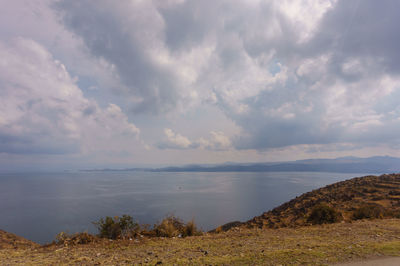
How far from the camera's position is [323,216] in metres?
8.90

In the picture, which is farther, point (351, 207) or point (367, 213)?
point (351, 207)

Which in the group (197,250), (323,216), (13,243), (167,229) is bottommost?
(13,243)

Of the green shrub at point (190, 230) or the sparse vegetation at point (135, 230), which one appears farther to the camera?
the green shrub at point (190, 230)

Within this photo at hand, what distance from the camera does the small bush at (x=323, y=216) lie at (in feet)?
28.4

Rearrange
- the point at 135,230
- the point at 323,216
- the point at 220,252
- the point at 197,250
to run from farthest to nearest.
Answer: the point at 323,216 → the point at 135,230 → the point at 197,250 → the point at 220,252

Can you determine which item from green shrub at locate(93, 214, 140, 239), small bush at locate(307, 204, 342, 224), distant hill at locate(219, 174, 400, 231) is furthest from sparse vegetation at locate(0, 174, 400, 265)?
distant hill at locate(219, 174, 400, 231)

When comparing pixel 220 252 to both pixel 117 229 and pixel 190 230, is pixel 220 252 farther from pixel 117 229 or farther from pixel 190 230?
pixel 117 229

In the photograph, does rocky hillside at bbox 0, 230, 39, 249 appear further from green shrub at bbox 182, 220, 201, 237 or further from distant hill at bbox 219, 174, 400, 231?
distant hill at bbox 219, 174, 400, 231

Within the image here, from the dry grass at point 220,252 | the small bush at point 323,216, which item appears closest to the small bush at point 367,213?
the small bush at point 323,216

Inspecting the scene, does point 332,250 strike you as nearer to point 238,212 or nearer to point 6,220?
point 238,212

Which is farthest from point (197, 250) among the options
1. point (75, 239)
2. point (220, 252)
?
point (75, 239)

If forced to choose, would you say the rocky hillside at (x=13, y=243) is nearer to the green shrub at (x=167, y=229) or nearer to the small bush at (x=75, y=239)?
the small bush at (x=75, y=239)

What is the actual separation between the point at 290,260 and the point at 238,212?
4025cm

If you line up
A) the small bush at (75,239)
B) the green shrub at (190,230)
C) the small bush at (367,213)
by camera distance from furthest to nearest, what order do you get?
the small bush at (367,213)
the green shrub at (190,230)
the small bush at (75,239)
